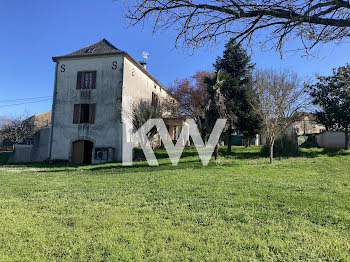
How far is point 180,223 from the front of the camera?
13.3 feet

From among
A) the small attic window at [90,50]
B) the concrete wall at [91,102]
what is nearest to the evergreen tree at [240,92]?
the concrete wall at [91,102]

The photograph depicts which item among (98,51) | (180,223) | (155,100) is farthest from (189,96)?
(180,223)

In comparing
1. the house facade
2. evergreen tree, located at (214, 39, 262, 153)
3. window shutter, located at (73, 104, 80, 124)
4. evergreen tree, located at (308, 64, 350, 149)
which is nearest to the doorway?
the house facade

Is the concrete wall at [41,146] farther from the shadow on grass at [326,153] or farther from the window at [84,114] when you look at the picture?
the shadow on grass at [326,153]

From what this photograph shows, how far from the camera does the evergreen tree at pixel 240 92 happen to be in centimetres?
1734

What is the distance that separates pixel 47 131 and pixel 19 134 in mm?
10419

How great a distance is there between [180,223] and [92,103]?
51.2 ft

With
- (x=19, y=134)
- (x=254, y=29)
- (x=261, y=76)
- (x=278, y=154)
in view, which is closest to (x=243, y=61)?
(x=261, y=76)

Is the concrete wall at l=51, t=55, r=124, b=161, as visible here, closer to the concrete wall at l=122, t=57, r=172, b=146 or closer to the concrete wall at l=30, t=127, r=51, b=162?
the concrete wall at l=122, t=57, r=172, b=146

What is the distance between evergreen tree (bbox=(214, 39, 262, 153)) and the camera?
56.9ft

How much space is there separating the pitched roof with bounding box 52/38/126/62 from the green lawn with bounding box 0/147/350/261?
13.1m

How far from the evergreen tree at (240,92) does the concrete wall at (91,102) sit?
8.07 metres

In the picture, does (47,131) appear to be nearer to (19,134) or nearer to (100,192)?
(19,134)

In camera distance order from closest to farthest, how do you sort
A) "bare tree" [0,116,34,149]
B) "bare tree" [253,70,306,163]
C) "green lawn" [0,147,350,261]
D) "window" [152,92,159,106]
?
"green lawn" [0,147,350,261] < "bare tree" [253,70,306,163] < "window" [152,92,159,106] < "bare tree" [0,116,34,149]
